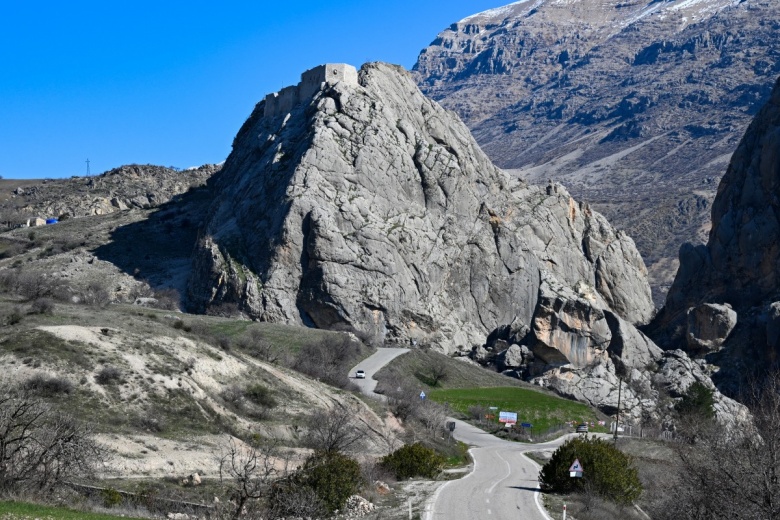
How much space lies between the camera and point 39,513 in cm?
2306

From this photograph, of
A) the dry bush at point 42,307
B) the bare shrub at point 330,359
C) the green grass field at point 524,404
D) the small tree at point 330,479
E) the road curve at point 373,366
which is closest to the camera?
the small tree at point 330,479

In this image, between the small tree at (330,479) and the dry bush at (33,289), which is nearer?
the small tree at (330,479)

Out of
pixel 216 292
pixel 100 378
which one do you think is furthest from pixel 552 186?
pixel 100 378

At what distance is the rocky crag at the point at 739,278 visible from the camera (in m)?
98.9

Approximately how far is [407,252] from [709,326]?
31.6 meters

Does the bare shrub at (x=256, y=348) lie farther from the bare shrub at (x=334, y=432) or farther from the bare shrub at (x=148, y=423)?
the bare shrub at (x=148, y=423)

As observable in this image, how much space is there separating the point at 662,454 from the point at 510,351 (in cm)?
4063

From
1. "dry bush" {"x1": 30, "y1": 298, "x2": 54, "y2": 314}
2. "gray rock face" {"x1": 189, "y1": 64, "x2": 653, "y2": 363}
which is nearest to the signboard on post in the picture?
"dry bush" {"x1": 30, "y1": 298, "x2": 54, "y2": 314}

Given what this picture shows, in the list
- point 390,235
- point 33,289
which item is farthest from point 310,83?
point 33,289

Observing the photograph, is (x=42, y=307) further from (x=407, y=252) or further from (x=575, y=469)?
(x=407, y=252)

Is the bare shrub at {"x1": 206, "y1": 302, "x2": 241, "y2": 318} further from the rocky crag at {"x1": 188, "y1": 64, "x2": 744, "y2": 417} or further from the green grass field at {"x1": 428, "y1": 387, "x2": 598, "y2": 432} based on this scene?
the green grass field at {"x1": 428, "y1": 387, "x2": 598, "y2": 432}

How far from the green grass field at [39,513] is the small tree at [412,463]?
18713mm

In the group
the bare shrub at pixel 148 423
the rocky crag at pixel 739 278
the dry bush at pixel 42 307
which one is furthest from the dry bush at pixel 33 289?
the rocky crag at pixel 739 278

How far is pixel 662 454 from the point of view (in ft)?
201
